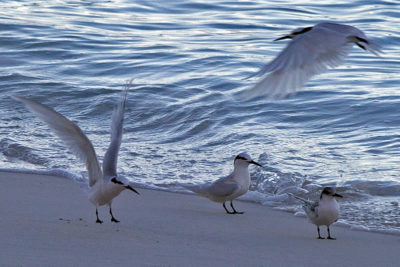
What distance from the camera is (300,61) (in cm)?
461

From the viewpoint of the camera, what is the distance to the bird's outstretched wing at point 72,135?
5.88m

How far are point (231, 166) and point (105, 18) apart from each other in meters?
9.48

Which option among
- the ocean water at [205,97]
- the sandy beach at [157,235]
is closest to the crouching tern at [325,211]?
the sandy beach at [157,235]

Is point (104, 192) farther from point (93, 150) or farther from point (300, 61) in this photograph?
point (300, 61)

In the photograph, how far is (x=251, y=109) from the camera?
11203 mm

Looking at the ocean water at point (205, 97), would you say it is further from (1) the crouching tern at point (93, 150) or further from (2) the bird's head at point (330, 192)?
(1) the crouching tern at point (93, 150)

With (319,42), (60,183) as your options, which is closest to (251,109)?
(60,183)

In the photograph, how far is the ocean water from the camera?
8344mm

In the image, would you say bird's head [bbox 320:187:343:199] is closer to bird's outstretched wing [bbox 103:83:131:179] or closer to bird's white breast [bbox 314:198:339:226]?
bird's white breast [bbox 314:198:339:226]

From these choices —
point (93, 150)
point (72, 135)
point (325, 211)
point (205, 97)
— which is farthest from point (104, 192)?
point (205, 97)

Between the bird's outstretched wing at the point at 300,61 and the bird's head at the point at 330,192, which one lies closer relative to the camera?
the bird's outstretched wing at the point at 300,61

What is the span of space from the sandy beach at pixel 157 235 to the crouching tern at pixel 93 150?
9.4 inches

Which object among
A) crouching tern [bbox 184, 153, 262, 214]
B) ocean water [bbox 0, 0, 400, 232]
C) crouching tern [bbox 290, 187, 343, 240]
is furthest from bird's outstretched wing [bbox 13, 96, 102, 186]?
ocean water [bbox 0, 0, 400, 232]

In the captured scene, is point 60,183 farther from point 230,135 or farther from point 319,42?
point 319,42
